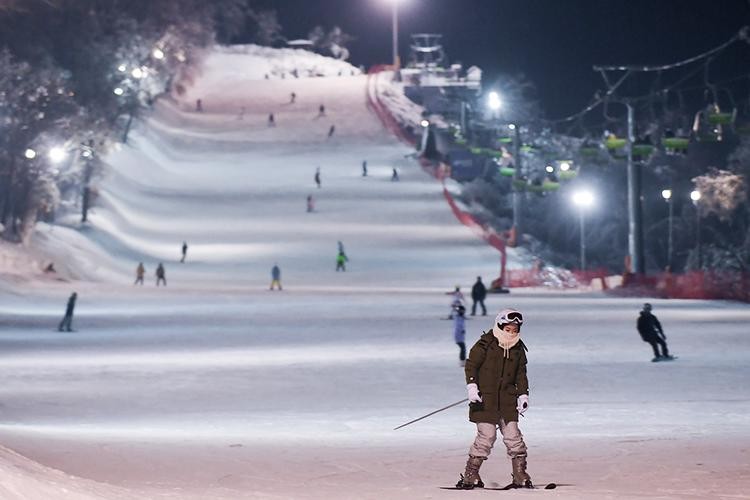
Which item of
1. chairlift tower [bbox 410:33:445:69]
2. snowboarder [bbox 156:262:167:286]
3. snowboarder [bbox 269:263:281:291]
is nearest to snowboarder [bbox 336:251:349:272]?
snowboarder [bbox 269:263:281:291]

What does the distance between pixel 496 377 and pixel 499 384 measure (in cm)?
7

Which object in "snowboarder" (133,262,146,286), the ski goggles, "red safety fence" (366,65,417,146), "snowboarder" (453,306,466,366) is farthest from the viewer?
"red safety fence" (366,65,417,146)

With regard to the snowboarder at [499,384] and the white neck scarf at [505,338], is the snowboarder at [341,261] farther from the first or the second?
the white neck scarf at [505,338]

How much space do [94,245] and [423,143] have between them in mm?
35935

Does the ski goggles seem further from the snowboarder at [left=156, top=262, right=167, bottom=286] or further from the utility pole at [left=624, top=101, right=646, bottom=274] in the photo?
the snowboarder at [left=156, top=262, right=167, bottom=286]

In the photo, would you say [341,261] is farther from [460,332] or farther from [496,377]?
[496,377]

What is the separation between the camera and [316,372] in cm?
2467

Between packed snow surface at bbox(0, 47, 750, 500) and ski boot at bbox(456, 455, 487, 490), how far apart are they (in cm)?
30

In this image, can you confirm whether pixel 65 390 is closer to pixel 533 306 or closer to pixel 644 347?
pixel 644 347

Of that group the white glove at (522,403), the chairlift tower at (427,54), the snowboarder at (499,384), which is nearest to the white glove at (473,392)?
the snowboarder at (499,384)

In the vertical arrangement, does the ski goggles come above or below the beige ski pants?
above

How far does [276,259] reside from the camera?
64.0 metres

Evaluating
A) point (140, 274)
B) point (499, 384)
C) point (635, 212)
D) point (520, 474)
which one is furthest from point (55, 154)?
point (499, 384)

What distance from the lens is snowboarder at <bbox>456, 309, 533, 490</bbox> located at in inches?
430
